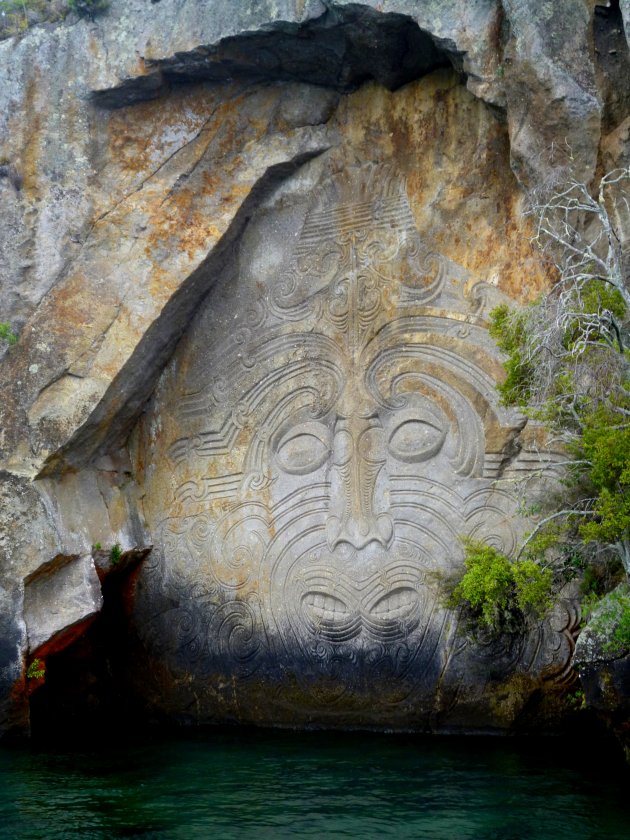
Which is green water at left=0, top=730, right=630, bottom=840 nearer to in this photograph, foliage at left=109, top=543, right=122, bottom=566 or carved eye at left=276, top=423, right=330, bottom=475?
foliage at left=109, top=543, right=122, bottom=566

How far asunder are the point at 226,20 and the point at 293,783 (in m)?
6.93

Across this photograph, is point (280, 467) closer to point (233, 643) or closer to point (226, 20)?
point (233, 643)

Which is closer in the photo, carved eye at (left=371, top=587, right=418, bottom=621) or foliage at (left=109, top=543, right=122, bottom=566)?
carved eye at (left=371, top=587, right=418, bottom=621)

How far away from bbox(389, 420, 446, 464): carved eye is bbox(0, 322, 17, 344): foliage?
3805 millimetres

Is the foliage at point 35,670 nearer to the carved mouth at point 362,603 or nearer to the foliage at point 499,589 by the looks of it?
the carved mouth at point 362,603

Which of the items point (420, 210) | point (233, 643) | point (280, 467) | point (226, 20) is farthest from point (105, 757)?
point (226, 20)

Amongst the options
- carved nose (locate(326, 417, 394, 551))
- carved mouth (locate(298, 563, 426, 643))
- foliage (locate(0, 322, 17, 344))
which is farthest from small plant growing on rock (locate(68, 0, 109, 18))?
carved mouth (locate(298, 563, 426, 643))

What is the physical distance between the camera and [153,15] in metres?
12.0

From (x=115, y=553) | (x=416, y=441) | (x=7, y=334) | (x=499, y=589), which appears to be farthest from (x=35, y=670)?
(x=499, y=589)

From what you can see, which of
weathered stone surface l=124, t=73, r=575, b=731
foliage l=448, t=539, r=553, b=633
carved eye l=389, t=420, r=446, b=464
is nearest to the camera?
→ foliage l=448, t=539, r=553, b=633

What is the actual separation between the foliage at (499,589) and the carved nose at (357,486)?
108 cm

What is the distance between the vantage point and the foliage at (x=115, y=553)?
12305 millimetres

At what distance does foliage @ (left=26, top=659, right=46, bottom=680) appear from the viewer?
11430 millimetres

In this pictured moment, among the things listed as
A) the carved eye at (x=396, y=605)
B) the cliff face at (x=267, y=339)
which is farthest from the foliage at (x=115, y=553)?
the carved eye at (x=396, y=605)
